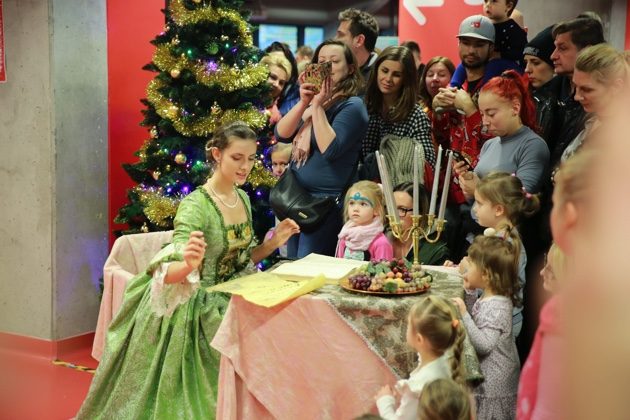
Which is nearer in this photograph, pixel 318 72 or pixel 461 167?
pixel 461 167

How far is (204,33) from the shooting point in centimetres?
508

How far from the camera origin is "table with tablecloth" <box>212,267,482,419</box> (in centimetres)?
265

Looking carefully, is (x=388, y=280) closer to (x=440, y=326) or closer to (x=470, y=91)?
(x=440, y=326)

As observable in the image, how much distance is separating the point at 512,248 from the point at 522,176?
596mm

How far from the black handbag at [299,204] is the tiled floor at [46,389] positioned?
1450 mm

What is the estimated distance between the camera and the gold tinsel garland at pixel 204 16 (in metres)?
5.02

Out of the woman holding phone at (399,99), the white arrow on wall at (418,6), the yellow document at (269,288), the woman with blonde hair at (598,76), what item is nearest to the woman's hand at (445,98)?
the woman holding phone at (399,99)

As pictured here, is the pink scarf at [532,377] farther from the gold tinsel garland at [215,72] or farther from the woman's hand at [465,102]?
the gold tinsel garland at [215,72]

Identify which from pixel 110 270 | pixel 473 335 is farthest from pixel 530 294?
pixel 110 270

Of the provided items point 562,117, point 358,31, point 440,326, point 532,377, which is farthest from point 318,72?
point 532,377

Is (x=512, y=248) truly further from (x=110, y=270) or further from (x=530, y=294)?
(x=110, y=270)

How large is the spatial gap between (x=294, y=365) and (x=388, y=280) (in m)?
0.44

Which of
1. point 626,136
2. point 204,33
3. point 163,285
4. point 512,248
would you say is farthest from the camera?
point 204,33

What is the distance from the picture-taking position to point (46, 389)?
471 centimetres
